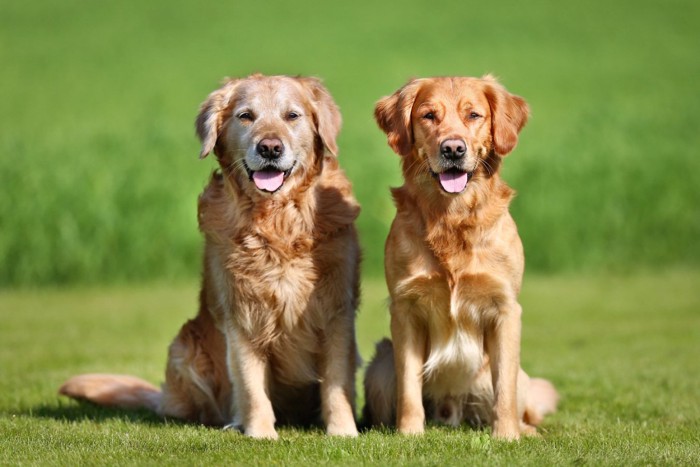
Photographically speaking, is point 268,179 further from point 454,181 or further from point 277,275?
point 454,181

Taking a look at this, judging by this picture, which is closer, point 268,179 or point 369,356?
point 268,179

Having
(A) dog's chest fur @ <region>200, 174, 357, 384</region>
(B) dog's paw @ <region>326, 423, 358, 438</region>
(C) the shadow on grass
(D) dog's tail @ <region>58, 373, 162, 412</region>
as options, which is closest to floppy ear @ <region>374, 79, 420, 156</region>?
(A) dog's chest fur @ <region>200, 174, 357, 384</region>

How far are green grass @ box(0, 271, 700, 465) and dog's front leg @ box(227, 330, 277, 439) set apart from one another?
0.54 ft

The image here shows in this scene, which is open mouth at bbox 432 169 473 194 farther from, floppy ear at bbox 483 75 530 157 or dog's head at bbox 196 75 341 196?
dog's head at bbox 196 75 341 196

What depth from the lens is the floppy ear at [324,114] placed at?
602 cm

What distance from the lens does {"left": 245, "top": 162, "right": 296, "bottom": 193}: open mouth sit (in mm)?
5816

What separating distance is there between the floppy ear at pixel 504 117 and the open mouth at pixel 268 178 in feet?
3.86

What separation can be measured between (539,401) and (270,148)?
2.35 metres

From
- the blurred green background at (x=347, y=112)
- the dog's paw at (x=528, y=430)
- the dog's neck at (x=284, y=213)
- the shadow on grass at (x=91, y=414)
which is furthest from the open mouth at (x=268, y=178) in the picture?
the blurred green background at (x=347, y=112)

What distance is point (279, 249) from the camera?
594 cm

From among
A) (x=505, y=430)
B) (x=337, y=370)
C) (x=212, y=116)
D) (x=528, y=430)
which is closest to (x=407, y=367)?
(x=337, y=370)

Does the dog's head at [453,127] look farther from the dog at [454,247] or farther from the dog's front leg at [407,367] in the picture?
the dog's front leg at [407,367]

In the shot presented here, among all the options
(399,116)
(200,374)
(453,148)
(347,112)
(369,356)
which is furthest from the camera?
(347,112)

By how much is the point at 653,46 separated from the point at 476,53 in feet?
13.0
